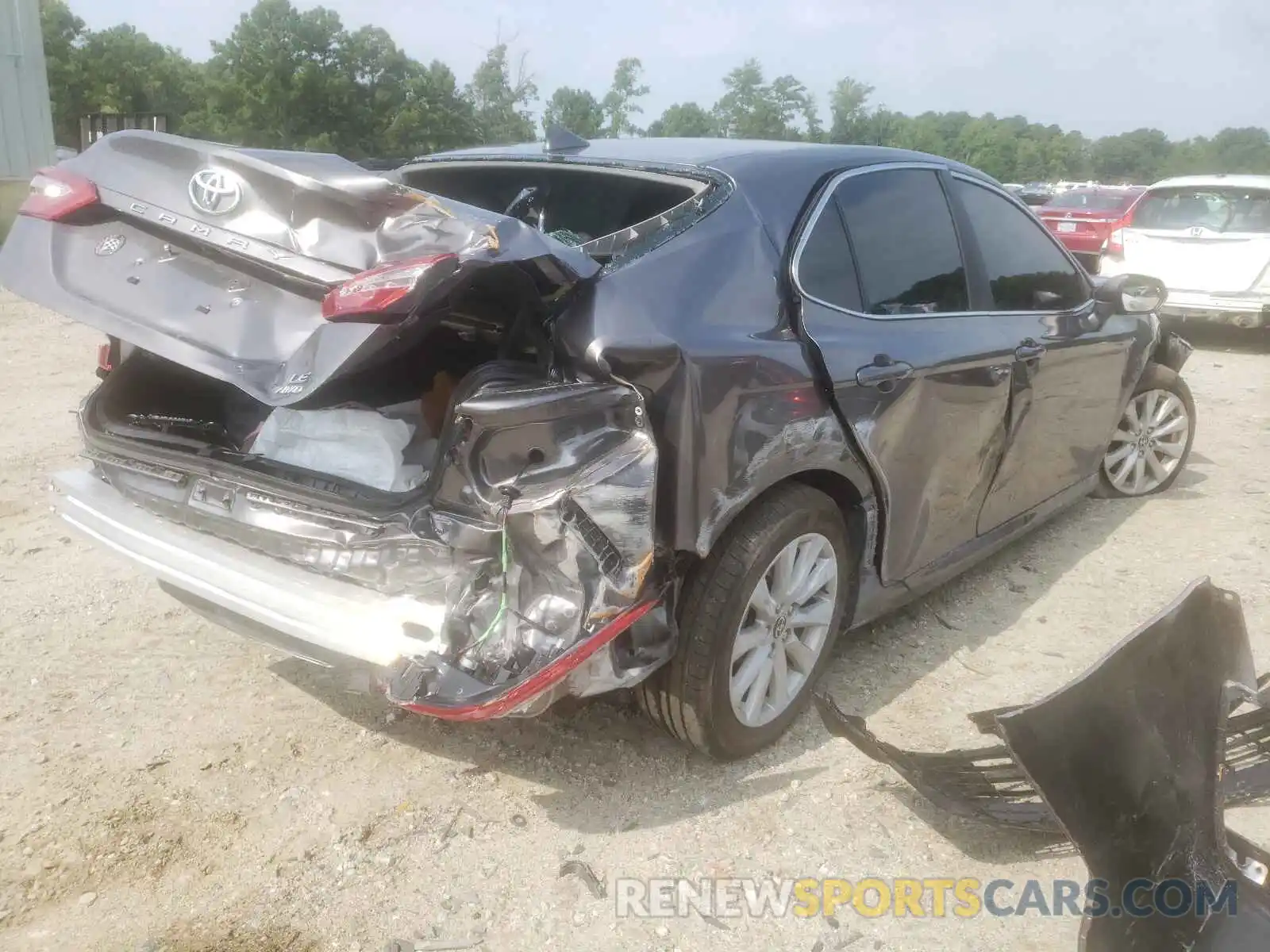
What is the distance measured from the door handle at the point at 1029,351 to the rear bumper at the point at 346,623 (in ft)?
6.26

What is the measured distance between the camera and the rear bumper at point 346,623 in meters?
A: 2.31

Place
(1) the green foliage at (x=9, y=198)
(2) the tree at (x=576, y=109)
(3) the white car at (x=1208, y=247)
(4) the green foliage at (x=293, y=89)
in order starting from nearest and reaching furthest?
1. (3) the white car at (x=1208, y=247)
2. (1) the green foliage at (x=9, y=198)
3. (4) the green foliage at (x=293, y=89)
4. (2) the tree at (x=576, y=109)

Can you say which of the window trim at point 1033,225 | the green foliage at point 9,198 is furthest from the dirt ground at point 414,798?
the green foliage at point 9,198

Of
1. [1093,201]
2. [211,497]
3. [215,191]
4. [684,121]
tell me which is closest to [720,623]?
[211,497]

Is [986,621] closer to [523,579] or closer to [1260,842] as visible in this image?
[1260,842]

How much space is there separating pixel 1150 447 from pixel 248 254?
15.3ft

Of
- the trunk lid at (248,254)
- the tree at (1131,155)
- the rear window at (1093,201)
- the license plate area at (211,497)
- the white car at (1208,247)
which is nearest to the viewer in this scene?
the trunk lid at (248,254)

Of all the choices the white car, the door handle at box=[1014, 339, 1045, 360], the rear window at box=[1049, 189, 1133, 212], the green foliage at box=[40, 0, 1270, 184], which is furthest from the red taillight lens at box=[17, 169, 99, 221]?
the green foliage at box=[40, 0, 1270, 184]

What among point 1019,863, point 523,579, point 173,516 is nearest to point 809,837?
point 1019,863

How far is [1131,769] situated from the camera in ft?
7.39

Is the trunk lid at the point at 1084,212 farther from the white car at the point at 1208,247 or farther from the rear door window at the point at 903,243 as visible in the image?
the rear door window at the point at 903,243

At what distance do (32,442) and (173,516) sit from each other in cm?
342

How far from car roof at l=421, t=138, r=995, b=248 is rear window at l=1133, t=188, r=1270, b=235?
8.20 metres

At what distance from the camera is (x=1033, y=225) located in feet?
13.5
